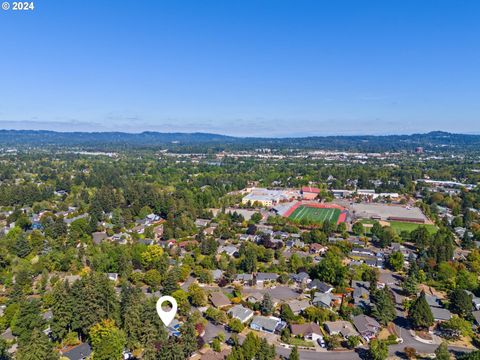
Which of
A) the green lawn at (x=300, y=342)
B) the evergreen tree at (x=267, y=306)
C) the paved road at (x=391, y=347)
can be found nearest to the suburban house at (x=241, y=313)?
the evergreen tree at (x=267, y=306)

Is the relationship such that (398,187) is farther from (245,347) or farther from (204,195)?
(245,347)

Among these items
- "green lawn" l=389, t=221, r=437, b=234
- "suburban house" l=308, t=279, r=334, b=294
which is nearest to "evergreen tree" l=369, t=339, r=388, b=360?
"suburban house" l=308, t=279, r=334, b=294

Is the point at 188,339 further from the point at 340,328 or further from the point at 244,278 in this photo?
the point at 244,278

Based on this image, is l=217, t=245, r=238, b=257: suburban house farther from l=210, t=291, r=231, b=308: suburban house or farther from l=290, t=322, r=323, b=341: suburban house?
l=290, t=322, r=323, b=341: suburban house

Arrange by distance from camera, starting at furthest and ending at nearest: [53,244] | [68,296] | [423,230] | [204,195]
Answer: [204,195] < [423,230] < [53,244] < [68,296]

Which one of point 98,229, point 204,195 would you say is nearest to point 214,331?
point 98,229

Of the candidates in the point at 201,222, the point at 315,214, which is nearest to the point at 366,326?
the point at 201,222

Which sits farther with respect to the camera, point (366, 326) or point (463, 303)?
point (463, 303)
